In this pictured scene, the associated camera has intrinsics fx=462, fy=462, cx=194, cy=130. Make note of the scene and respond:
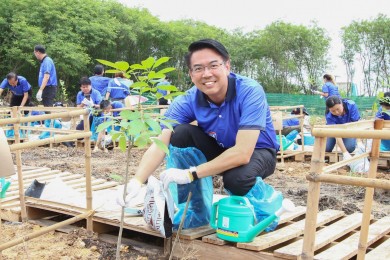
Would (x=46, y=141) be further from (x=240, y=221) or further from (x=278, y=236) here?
(x=278, y=236)

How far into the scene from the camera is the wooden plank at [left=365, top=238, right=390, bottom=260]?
230 cm

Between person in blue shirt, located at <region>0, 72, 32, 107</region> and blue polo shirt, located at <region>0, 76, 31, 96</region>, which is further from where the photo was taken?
blue polo shirt, located at <region>0, 76, 31, 96</region>

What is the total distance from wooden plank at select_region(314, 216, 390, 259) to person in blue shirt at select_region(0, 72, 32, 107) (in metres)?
6.94

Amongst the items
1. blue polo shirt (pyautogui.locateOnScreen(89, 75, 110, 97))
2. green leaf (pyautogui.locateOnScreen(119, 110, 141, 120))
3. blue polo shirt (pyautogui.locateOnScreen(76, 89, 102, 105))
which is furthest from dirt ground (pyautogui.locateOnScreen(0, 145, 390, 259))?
blue polo shirt (pyautogui.locateOnScreen(89, 75, 110, 97))

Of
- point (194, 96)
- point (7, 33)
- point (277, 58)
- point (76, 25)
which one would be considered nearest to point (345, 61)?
point (277, 58)

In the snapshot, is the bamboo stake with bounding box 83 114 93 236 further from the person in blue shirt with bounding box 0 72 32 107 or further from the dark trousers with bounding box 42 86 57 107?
the person in blue shirt with bounding box 0 72 32 107

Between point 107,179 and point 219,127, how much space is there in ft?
9.30

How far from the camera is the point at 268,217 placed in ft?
7.76

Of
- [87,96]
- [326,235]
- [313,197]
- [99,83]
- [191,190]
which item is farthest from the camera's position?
[99,83]

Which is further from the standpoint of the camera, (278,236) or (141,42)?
(141,42)

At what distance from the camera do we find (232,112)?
100 inches

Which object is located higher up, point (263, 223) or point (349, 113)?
point (349, 113)

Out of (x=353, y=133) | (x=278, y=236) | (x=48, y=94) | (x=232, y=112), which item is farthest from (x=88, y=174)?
(x=48, y=94)

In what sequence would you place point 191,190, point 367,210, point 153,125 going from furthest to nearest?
point 191,190 < point 367,210 < point 153,125
